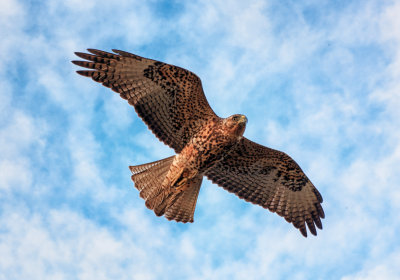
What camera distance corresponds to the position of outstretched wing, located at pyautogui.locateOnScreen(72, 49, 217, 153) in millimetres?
10859

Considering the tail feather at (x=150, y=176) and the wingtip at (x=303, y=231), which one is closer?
the tail feather at (x=150, y=176)

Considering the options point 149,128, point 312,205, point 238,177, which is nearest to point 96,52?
point 149,128

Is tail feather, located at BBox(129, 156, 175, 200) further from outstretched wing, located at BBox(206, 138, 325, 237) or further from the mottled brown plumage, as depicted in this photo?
outstretched wing, located at BBox(206, 138, 325, 237)

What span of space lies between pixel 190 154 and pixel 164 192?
3.88ft

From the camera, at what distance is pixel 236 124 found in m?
10.7

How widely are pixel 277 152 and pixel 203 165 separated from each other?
5.97ft

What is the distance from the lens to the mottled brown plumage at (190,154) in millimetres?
10906

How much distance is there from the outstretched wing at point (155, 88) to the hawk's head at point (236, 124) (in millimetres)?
589

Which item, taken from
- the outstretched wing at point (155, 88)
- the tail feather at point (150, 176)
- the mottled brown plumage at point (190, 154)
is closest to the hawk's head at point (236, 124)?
the mottled brown plumage at point (190, 154)

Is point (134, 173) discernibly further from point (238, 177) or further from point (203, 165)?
point (238, 177)

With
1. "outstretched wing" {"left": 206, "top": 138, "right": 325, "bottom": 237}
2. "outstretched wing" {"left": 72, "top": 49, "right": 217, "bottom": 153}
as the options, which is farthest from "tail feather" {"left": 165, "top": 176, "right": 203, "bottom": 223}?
→ "outstretched wing" {"left": 72, "top": 49, "right": 217, "bottom": 153}

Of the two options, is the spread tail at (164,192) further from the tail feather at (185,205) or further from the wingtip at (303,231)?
the wingtip at (303,231)

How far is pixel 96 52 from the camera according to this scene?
10.9 m

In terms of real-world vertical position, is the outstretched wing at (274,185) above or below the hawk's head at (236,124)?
below
